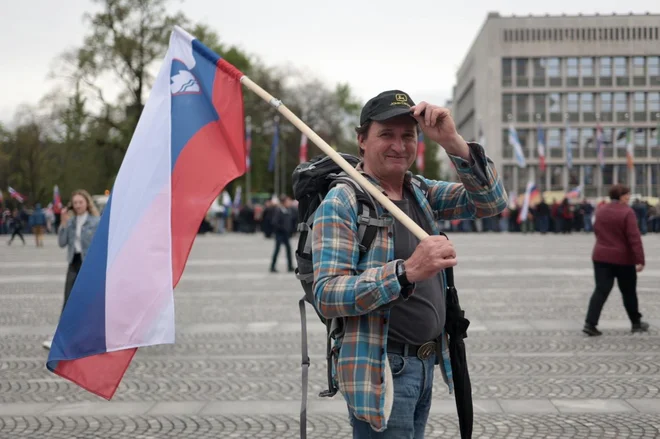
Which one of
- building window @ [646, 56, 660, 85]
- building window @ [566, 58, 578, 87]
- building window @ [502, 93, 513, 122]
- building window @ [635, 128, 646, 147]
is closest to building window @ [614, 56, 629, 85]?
building window @ [635, 128, 646, 147]

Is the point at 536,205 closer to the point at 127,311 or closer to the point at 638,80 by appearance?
the point at 638,80

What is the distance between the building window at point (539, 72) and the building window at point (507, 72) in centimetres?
249

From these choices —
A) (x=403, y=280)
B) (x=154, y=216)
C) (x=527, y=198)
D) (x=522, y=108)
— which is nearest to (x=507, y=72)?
(x=522, y=108)

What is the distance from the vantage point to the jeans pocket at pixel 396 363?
10.5ft

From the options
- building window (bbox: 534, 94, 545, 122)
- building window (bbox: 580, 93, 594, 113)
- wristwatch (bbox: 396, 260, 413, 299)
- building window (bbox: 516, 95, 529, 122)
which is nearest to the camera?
wristwatch (bbox: 396, 260, 413, 299)

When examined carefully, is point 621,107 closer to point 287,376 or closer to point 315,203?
point 287,376

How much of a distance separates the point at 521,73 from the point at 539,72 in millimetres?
1765

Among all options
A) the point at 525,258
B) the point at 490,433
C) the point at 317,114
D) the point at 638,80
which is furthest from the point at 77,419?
the point at 317,114

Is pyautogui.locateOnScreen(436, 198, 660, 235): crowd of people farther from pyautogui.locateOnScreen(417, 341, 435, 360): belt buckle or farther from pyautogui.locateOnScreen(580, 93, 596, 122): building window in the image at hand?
pyautogui.locateOnScreen(417, 341, 435, 360): belt buckle

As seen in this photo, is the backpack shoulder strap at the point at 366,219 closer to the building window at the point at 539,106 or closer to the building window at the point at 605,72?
the building window at the point at 605,72

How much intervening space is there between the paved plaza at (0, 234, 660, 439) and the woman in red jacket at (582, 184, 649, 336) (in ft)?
1.10

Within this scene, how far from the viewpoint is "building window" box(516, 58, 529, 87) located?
8712 centimetres

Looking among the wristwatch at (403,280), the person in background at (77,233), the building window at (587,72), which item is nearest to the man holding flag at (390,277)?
the wristwatch at (403,280)

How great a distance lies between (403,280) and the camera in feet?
9.59
